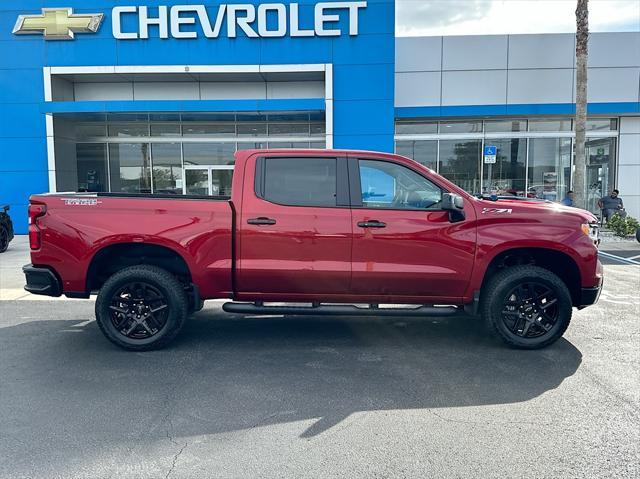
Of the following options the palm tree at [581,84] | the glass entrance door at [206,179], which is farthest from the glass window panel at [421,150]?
the glass entrance door at [206,179]

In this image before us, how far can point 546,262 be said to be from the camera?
213 inches

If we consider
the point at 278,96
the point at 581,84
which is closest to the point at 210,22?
the point at 278,96

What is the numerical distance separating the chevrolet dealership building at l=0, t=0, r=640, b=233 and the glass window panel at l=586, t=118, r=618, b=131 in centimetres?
4

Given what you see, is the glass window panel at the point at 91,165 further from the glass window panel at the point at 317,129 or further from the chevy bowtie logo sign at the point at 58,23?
the glass window panel at the point at 317,129

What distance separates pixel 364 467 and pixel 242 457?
2.55 ft

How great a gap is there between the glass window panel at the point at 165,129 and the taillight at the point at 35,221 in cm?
1441

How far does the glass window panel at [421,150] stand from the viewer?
717 inches

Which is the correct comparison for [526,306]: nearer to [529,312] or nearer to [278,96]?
[529,312]

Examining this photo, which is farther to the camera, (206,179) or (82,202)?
(206,179)

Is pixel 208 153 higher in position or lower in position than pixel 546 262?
higher

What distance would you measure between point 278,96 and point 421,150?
18.1 ft

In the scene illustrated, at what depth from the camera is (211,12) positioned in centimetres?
1617

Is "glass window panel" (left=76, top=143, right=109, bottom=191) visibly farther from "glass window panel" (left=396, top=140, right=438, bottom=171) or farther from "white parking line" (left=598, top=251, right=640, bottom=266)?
"white parking line" (left=598, top=251, right=640, bottom=266)

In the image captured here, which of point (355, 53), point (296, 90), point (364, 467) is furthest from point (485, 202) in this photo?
point (296, 90)
